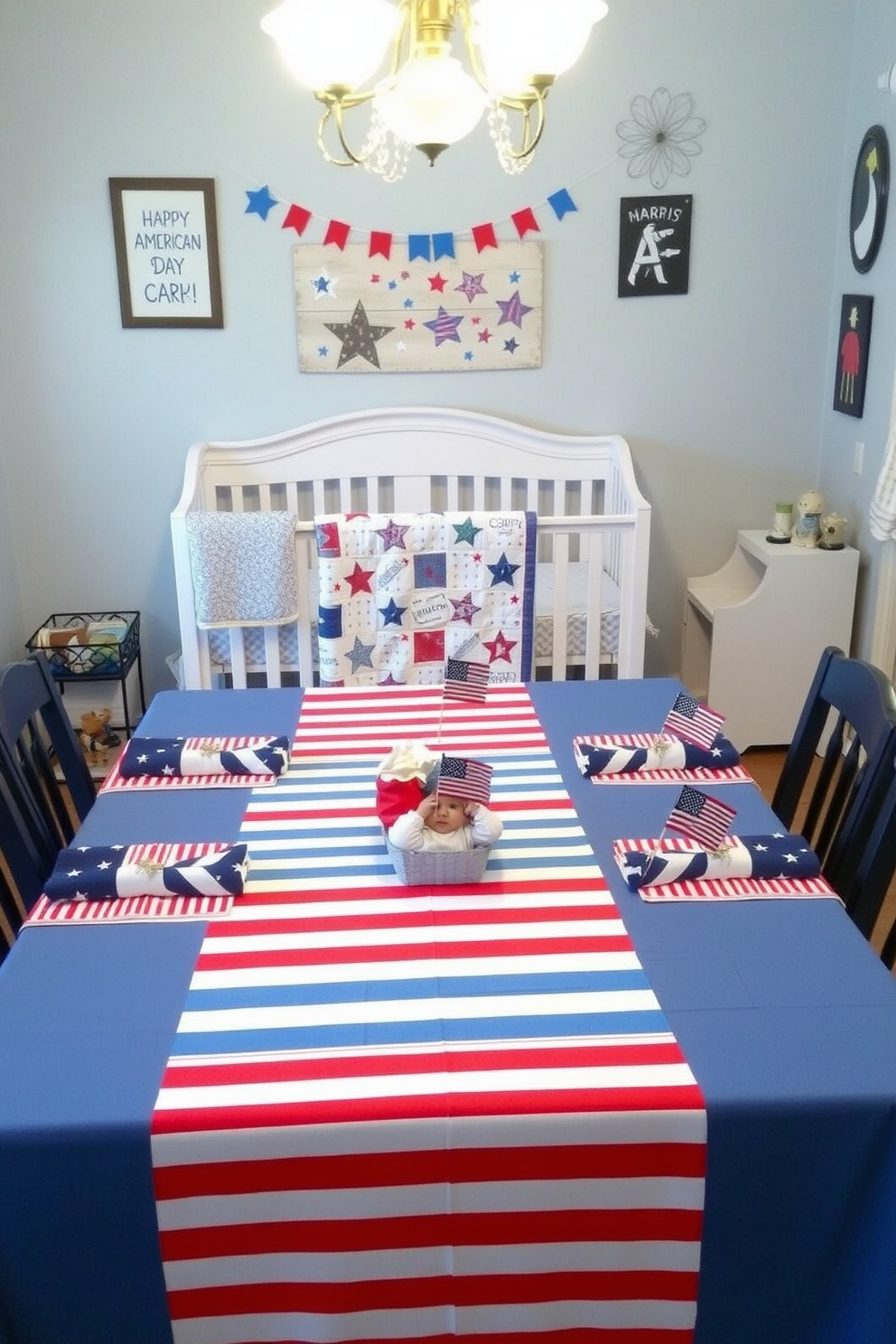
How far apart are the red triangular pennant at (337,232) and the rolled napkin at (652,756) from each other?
6.90 ft

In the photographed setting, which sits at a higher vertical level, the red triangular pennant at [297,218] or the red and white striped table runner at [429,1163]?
the red triangular pennant at [297,218]

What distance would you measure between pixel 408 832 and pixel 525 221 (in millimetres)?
2497

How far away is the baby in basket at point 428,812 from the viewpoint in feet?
4.80

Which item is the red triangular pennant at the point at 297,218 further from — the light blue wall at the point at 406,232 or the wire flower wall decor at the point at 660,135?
the wire flower wall decor at the point at 660,135

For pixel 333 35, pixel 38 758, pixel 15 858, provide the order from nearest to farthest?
1. pixel 333 35
2. pixel 15 858
3. pixel 38 758

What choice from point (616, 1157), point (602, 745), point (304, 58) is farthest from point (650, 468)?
point (616, 1157)

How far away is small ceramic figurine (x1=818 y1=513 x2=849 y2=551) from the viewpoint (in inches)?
133

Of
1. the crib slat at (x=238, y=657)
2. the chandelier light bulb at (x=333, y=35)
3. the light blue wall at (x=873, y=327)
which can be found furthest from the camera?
the light blue wall at (x=873, y=327)

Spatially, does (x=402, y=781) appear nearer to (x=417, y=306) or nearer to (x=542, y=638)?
(x=542, y=638)

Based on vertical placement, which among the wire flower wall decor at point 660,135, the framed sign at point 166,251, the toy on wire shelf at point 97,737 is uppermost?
the wire flower wall decor at point 660,135

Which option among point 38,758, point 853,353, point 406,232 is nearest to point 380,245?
point 406,232

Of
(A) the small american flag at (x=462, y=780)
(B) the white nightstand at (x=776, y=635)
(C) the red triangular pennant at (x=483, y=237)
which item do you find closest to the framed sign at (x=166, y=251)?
(C) the red triangular pennant at (x=483, y=237)

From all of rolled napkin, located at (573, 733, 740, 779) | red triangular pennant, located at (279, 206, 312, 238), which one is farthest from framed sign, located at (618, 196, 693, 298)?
rolled napkin, located at (573, 733, 740, 779)

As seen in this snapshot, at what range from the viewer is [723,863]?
151cm
